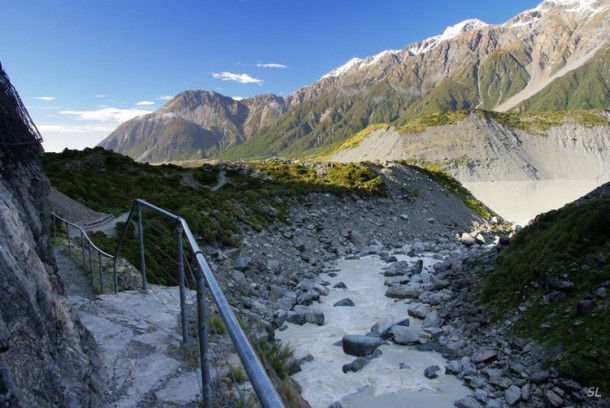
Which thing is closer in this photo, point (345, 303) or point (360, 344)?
point (360, 344)

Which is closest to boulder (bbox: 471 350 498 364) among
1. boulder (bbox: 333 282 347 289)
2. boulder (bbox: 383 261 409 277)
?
boulder (bbox: 333 282 347 289)

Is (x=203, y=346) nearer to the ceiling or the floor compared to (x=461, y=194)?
nearer to the ceiling

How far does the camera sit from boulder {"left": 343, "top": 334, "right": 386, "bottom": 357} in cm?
1199

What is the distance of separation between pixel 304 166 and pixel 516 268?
38558mm

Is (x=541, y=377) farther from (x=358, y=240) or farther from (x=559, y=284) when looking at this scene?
(x=358, y=240)

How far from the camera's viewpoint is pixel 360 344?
12094mm

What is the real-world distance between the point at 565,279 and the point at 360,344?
6902 mm

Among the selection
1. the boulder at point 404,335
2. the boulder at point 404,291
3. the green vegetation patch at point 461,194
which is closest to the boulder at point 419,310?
the boulder at point 404,291

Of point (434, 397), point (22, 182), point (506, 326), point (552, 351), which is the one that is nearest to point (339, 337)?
point (434, 397)

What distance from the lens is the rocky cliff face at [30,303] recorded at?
122 inches

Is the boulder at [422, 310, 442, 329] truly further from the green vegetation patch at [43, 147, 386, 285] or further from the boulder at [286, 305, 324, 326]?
the green vegetation patch at [43, 147, 386, 285]

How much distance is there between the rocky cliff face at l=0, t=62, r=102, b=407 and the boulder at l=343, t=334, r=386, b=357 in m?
8.82

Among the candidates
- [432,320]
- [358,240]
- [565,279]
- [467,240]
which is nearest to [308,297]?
[432,320]

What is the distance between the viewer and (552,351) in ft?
32.6
